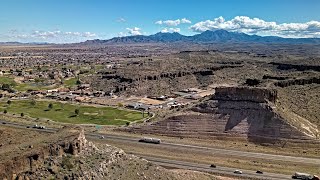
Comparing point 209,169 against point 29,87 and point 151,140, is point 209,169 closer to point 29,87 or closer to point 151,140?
point 151,140

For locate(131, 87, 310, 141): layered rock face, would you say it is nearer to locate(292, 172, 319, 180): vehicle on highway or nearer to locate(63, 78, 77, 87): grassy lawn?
locate(292, 172, 319, 180): vehicle on highway

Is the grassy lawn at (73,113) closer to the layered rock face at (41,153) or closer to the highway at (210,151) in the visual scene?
the highway at (210,151)

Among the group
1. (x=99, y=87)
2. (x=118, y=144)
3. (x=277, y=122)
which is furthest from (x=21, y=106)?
(x=277, y=122)

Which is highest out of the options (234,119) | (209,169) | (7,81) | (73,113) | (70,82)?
(234,119)

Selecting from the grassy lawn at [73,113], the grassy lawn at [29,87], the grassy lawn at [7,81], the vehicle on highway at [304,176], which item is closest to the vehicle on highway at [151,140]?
the grassy lawn at [73,113]

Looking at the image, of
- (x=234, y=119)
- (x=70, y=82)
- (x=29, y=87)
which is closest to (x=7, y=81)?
(x=29, y=87)
